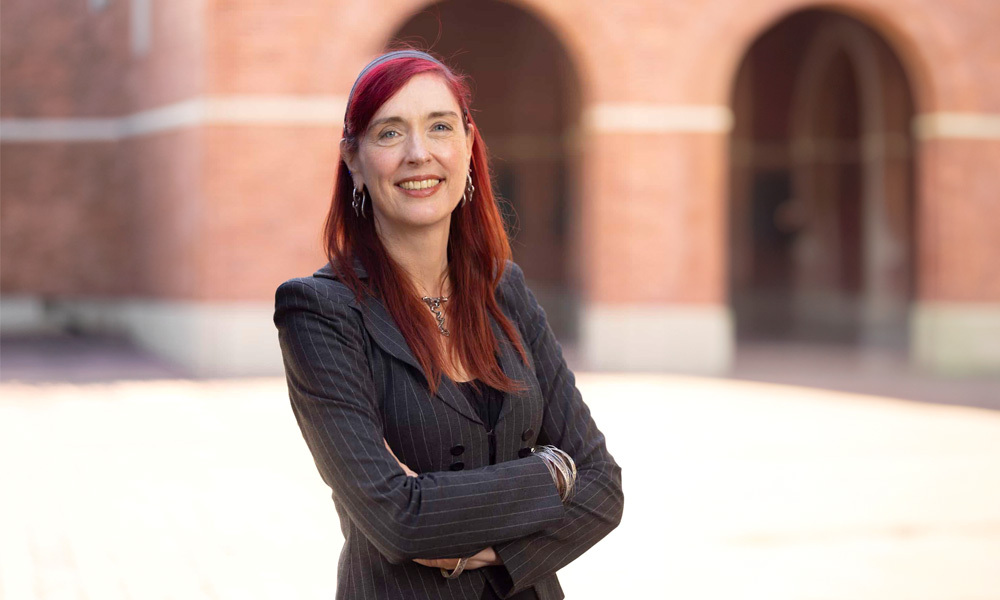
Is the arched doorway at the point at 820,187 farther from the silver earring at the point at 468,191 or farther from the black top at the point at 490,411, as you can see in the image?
the black top at the point at 490,411

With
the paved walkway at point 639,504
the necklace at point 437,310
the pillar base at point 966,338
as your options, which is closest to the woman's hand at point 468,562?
the necklace at point 437,310

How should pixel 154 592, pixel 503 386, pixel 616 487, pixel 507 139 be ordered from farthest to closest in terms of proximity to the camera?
pixel 507 139, pixel 154 592, pixel 616 487, pixel 503 386

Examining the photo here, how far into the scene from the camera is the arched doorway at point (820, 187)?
67.7ft

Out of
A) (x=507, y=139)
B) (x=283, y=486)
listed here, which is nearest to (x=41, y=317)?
(x=507, y=139)

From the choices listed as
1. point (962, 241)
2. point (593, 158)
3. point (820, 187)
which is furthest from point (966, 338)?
point (820, 187)

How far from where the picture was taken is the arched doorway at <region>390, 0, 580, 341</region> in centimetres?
2241

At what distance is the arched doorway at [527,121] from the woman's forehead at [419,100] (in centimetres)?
1952

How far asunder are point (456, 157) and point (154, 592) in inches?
148

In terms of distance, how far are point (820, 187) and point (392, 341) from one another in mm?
23534

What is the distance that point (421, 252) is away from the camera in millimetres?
2359

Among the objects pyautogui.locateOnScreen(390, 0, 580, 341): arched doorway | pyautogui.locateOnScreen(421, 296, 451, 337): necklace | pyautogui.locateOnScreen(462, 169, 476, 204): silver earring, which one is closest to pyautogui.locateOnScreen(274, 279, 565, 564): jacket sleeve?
pyautogui.locateOnScreen(421, 296, 451, 337): necklace

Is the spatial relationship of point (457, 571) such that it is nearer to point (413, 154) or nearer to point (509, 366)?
point (509, 366)

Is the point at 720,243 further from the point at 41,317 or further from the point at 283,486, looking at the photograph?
the point at 41,317

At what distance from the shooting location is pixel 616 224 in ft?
49.9
